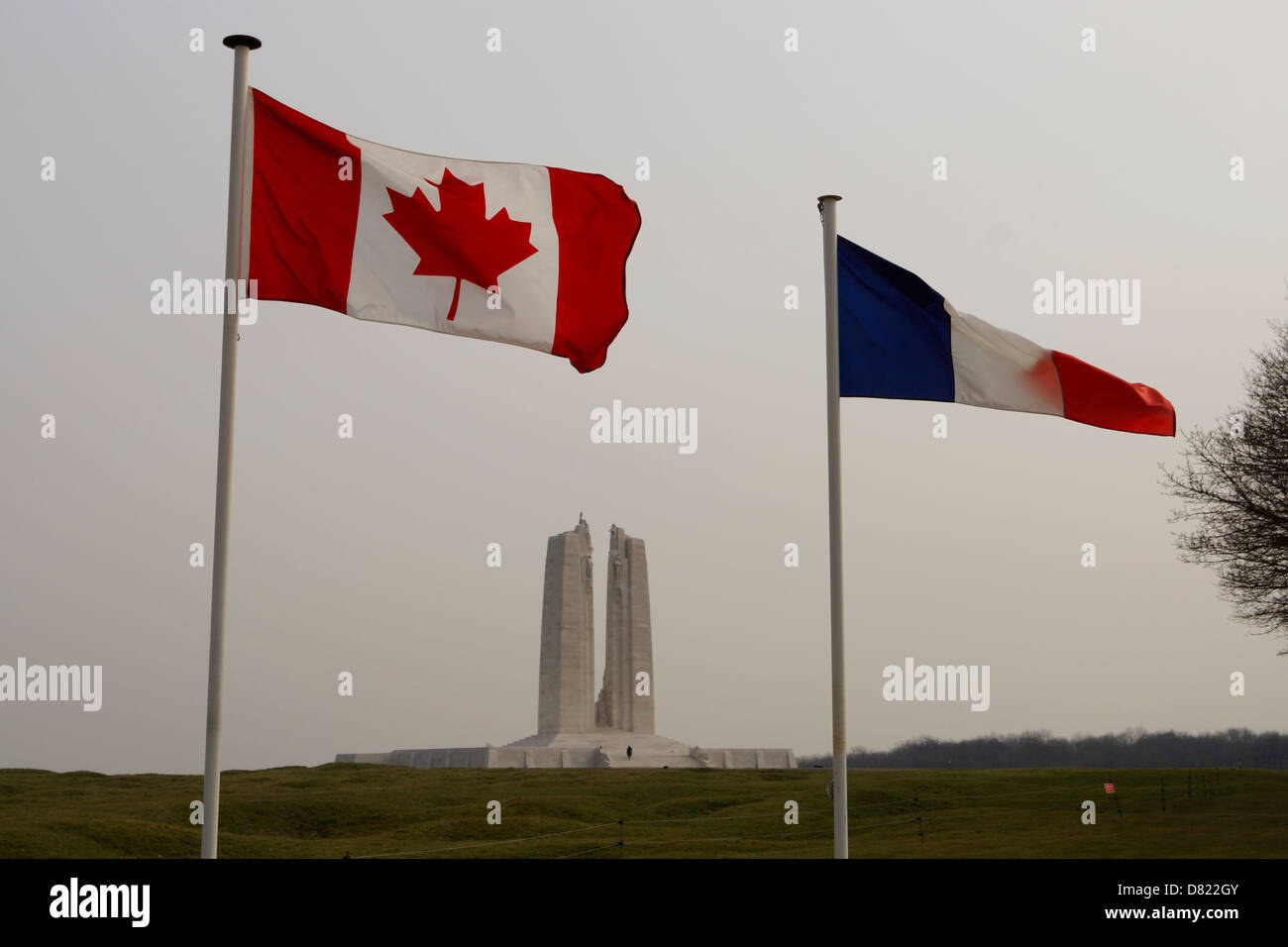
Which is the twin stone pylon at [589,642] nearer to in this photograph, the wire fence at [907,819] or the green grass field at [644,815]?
the green grass field at [644,815]

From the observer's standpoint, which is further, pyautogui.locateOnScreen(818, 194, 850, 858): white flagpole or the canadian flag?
pyautogui.locateOnScreen(818, 194, 850, 858): white flagpole

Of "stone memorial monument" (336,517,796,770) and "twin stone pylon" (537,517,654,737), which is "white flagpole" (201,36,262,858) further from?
"twin stone pylon" (537,517,654,737)

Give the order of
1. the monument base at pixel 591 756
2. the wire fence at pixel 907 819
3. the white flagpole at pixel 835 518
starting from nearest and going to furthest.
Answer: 1. the white flagpole at pixel 835 518
2. the wire fence at pixel 907 819
3. the monument base at pixel 591 756

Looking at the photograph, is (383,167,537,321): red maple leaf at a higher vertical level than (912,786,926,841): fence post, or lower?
higher

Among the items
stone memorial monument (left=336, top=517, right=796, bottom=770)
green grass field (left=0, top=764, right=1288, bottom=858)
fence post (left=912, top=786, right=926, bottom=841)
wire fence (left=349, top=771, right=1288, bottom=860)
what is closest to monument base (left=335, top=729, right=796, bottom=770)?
stone memorial monument (left=336, top=517, right=796, bottom=770)

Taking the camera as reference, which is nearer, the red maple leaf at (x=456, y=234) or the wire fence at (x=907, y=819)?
the red maple leaf at (x=456, y=234)

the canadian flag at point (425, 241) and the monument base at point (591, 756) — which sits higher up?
the canadian flag at point (425, 241)

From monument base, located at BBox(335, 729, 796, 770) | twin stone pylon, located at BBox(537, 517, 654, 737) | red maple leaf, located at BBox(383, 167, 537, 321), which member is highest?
red maple leaf, located at BBox(383, 167, 537, 321)

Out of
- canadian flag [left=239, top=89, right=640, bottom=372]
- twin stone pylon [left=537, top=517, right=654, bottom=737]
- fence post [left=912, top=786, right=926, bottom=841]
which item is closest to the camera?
canadian flag [left=239, top=89, right=640, bottom=372]

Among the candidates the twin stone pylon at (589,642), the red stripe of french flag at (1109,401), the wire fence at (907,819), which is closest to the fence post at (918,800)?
the wire fence at (907,819)
